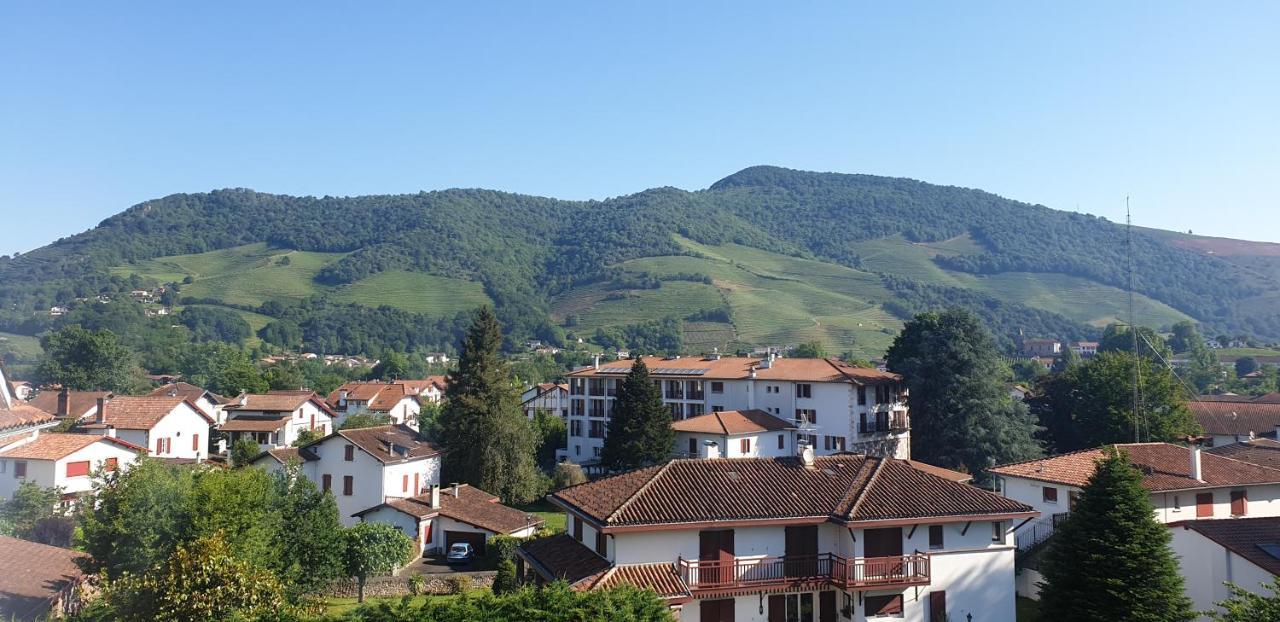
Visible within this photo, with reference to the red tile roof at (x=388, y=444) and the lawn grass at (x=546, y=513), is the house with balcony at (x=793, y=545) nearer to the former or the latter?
the lawn grass at (x=546, y=513)

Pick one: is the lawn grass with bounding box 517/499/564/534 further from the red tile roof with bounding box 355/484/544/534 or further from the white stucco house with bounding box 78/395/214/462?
the white stucco house with bounding box 78/395/214/462

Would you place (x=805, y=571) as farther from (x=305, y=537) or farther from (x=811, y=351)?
(x=811, y=351)

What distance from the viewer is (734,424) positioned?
181ft

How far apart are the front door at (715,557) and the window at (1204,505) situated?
72.4ft

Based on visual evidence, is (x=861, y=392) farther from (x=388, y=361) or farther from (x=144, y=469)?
(x=388, y=361)

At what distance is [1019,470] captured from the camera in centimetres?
3497

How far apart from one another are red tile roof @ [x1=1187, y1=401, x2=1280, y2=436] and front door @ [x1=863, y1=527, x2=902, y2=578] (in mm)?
48341

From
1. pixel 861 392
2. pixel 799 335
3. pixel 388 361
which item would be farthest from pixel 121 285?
pixel 861 392

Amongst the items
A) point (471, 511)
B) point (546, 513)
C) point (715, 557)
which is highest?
point (715, 557)

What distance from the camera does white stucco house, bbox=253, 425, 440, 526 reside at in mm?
43438

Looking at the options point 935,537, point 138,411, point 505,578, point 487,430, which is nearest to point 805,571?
point 935,537

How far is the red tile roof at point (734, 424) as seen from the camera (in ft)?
178

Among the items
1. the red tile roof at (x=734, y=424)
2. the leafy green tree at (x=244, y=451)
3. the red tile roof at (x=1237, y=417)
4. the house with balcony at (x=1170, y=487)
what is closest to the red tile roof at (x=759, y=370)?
the red tile roof at (x=734, y=424)

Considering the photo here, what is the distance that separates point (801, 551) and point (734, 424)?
33.1m
